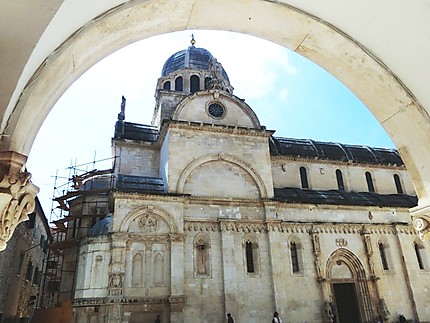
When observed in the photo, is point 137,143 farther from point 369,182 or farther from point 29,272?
point 369,182

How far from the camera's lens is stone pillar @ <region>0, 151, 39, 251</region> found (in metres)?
3.10

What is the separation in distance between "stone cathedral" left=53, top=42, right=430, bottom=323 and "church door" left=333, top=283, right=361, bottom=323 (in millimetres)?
78

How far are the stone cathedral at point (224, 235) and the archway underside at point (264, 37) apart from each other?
590 inches

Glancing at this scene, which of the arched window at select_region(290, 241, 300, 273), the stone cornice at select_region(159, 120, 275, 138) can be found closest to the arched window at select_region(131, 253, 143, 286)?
the stone cornice at select_region(159, 120, 275, 138)

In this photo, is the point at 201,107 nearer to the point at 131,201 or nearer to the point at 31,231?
the point at 131,201

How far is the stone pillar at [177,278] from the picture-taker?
56.3 ft

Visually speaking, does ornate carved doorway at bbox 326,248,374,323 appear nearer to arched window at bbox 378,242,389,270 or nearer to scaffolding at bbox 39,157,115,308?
arched window at bbox 378,242,389,270

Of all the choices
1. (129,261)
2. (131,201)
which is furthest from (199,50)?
(129,261)

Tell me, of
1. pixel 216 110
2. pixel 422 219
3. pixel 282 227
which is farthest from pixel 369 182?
pixel 422 219

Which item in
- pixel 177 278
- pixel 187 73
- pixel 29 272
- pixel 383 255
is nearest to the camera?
pixel 177 278

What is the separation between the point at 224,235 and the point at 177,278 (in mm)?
3565

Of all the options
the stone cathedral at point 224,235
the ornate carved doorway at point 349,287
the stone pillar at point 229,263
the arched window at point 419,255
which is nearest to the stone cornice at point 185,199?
the stone cathedral at point 224,235

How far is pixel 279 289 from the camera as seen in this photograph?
63.8 ft

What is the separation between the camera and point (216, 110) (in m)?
23.5
